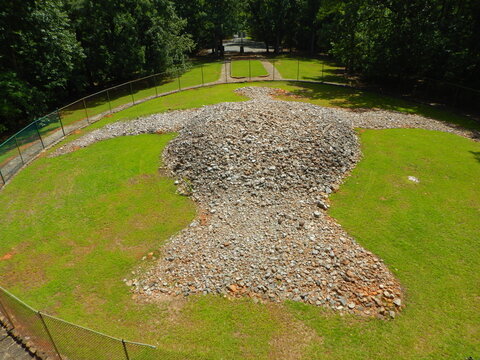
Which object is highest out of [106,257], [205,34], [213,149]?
[205,34]

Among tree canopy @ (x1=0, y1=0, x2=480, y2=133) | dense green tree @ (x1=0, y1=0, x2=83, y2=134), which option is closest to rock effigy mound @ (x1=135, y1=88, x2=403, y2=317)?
dense green tree @ (x1=0, y1=0, x2=83, y2=134)

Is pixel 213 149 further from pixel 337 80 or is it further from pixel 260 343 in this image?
pixel 337 80

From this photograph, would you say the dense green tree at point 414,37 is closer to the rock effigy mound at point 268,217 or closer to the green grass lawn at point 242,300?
the green grass lawn at point 242,300

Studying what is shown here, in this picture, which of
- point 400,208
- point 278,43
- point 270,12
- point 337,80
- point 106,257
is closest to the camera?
point 106,257

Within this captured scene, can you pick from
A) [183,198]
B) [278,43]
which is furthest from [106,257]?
[278,43]

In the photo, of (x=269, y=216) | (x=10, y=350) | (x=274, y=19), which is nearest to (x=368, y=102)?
(x=269, y=216)

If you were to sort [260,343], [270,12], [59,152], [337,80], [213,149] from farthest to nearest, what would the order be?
[270,12] → [337,80] → [59,152] → [213,149] → [260,343]

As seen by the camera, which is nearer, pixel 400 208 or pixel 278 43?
pixel 400 208
